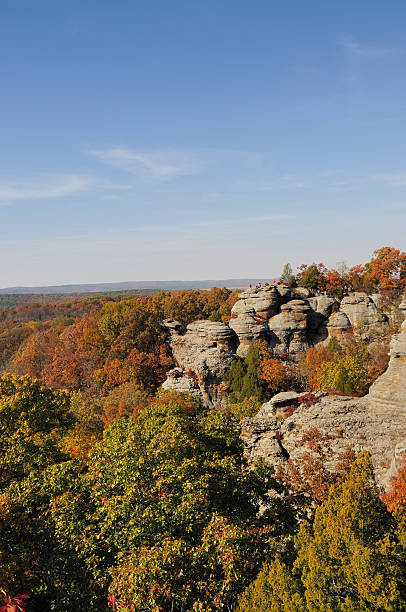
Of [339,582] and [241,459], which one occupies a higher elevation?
[339,582]

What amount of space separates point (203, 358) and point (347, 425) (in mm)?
24655

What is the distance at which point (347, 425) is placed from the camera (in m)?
23.7

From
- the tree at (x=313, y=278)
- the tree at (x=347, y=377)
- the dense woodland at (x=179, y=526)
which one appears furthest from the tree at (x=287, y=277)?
the dense woodland at (x=179, y=526)

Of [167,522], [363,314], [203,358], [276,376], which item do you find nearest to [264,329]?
[276,376]

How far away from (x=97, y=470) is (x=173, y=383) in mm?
31930

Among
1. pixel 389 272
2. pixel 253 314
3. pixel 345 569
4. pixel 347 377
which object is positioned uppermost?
pixel 389 272

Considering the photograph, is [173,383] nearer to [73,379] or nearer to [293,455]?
[73,379]

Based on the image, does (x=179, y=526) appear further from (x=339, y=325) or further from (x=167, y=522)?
(x=339, y=325)

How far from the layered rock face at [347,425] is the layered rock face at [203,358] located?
18377 millimetres

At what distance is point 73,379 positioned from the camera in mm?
50250

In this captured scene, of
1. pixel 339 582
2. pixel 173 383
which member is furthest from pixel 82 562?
pixel 173 383

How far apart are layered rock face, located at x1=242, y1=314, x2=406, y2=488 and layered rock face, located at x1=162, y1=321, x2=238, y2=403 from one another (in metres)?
18.4

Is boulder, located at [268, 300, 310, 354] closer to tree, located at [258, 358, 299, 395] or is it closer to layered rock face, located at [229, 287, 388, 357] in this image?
layered rock face, located at [229, 287, 388, 357]

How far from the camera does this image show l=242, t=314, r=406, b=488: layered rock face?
73.7 ft
